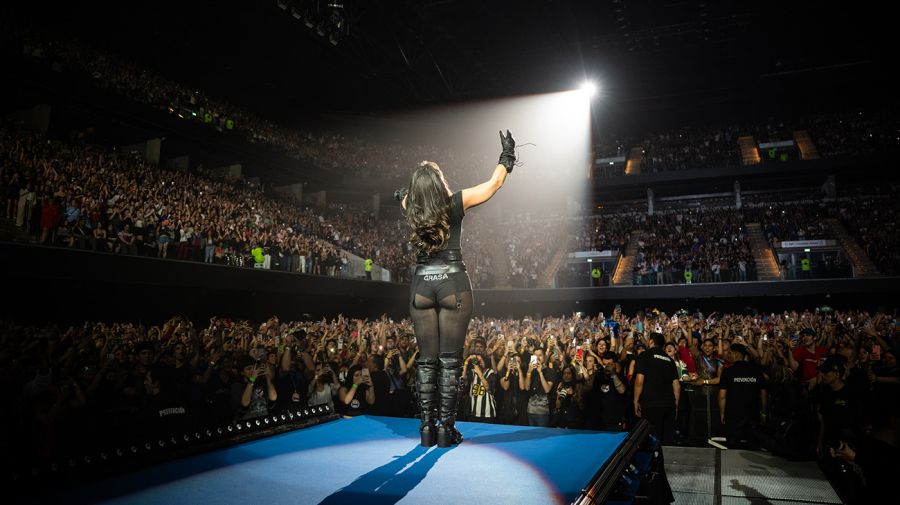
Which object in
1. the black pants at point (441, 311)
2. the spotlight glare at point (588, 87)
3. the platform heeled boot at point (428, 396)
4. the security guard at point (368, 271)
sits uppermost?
the spotlight glare at point (588, 87)

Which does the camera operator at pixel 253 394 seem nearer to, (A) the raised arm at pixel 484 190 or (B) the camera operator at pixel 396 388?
(B) the camera operator at pixel 396 388

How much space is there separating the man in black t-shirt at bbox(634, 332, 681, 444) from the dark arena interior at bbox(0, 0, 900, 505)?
0.12 feet

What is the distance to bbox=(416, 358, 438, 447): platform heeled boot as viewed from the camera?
3.09m

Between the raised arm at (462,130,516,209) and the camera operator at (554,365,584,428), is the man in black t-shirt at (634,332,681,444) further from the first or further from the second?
the raised arm at (462,130,516,209)

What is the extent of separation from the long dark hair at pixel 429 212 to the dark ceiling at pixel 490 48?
42.1 feet

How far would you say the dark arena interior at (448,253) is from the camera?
322 cm

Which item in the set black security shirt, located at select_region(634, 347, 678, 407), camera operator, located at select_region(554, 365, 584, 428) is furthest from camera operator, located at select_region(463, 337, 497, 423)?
black security shirt, located at select_region(634, 347, 678, 407)

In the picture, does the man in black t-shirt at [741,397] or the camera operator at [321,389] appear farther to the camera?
the man in black t-shirt at [741,397]

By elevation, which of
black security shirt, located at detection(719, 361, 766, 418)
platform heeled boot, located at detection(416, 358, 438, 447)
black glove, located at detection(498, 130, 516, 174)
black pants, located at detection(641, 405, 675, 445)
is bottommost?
black pants, located at detection(641, 405, 675, 445)

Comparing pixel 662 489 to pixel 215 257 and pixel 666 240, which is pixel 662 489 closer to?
pixel 215 257

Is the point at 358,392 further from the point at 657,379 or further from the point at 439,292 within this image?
the point at 439,292

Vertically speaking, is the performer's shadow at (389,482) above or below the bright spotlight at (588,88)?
below

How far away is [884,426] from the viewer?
346 centimetres

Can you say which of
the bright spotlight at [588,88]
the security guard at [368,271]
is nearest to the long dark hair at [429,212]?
the security guard at [368,271]
